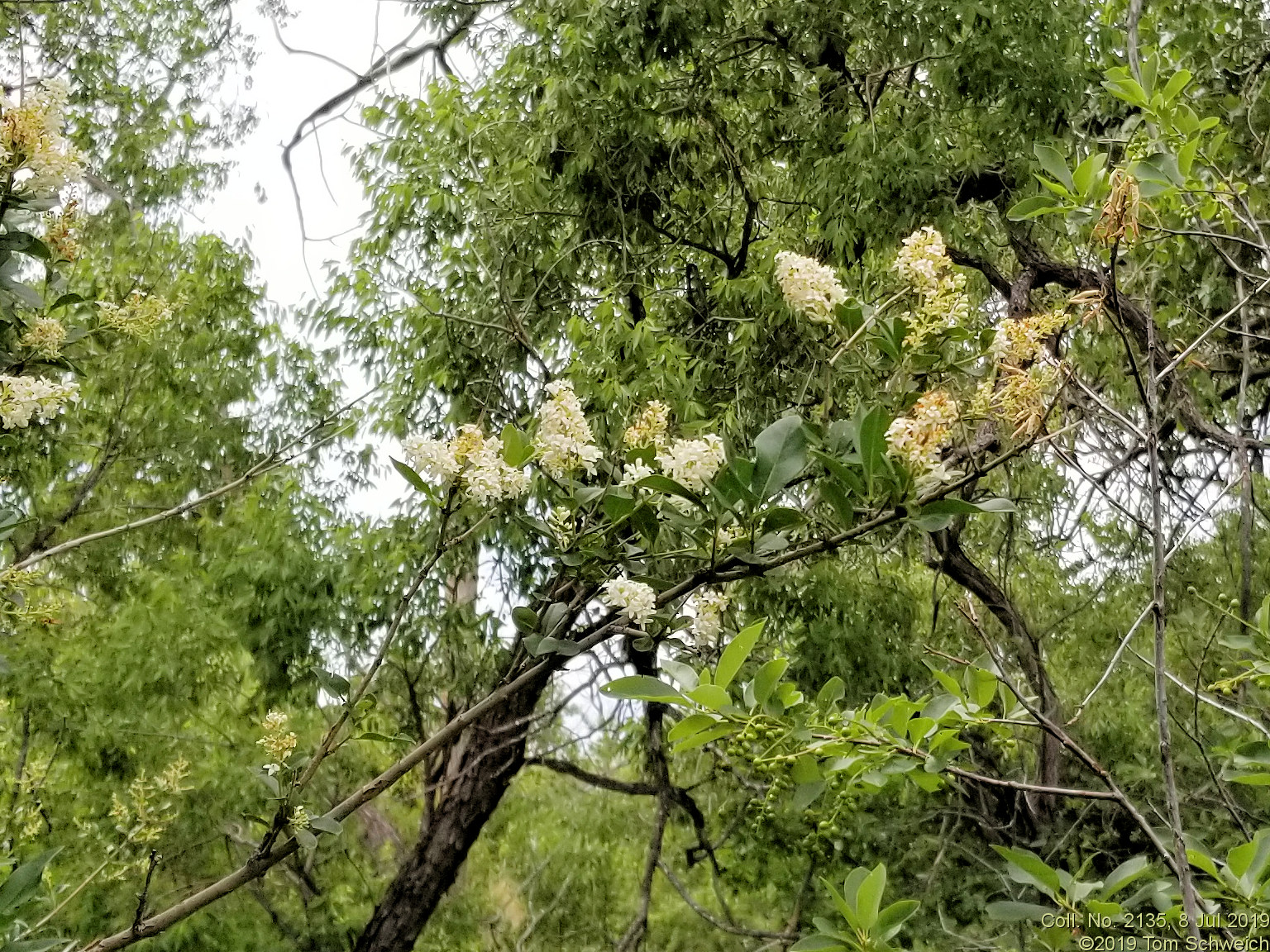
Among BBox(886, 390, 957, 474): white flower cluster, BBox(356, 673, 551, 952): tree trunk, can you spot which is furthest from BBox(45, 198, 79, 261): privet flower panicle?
BBox(356, 673, 551, 952): tree trunk

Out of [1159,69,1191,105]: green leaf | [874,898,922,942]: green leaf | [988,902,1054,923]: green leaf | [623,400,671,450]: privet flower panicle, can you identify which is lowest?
[874,898,922,942]: green leaf

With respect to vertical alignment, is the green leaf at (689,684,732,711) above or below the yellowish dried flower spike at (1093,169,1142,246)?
below

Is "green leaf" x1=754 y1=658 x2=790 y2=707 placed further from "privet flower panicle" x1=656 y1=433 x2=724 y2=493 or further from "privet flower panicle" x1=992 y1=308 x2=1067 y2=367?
"privet flower panicle" x1=992 y1=308 x2=1067 y2=367

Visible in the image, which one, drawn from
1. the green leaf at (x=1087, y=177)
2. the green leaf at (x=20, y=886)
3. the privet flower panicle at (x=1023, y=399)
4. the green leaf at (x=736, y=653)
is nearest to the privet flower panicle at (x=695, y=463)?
the green leaf at (x=736, y=653)

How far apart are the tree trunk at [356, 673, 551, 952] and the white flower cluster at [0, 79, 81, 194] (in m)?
2.46

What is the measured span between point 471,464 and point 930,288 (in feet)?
1.24

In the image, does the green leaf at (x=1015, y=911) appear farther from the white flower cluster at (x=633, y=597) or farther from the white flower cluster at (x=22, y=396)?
the white flower cluster at (x=22, y=396)

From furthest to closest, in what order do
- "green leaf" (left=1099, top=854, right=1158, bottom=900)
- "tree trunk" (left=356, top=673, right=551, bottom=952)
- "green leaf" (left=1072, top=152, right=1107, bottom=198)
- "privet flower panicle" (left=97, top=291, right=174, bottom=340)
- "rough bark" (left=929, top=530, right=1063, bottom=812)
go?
"tree trunk" (left=356, top=673, right=551, bottom=952)
"rough bark" (left=929, top=530, right=1063, bottom=812)
"privet flower panicle" (left=97, top=291, right=174, bottom=340)
"green leaf" (left=1072, top=152, right=1107, bottom=198)
"green leaf" (left=1099, top=854, right=1158, bottom=900)

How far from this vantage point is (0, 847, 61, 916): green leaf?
0.83 meters

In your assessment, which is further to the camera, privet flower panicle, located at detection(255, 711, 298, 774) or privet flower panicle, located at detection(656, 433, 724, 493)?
privet flower panicle, located at detection(255, 711, 298, 774)

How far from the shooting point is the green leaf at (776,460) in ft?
2.33

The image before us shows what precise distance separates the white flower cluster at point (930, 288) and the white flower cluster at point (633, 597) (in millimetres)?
271

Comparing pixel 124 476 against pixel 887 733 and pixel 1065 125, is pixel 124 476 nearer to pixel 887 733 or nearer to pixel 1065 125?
pixel 1065 125

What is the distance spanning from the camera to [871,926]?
0.76 meters
